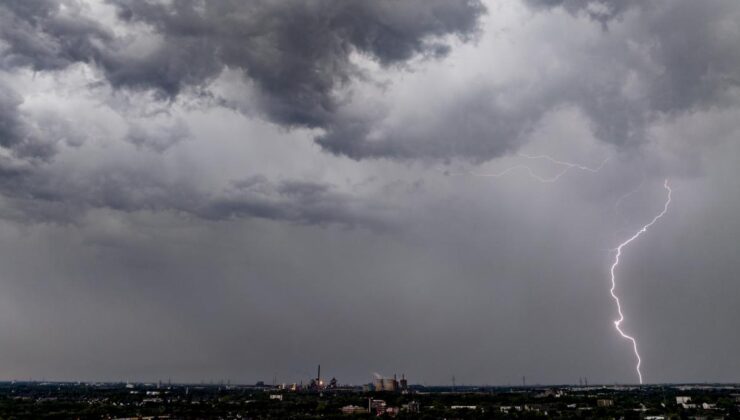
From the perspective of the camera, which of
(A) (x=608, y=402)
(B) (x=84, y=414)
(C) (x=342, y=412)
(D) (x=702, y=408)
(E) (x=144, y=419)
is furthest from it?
(A) (x=608, y=402)

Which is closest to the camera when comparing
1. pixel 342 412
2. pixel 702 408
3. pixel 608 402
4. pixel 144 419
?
pixel 144 419

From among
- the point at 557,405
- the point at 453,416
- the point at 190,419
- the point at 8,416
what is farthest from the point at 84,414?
the point at 557,405

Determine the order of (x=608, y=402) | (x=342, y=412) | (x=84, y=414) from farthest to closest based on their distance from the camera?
(x=608, y=402)
(x=342, y=412)
(x=84, y=414)

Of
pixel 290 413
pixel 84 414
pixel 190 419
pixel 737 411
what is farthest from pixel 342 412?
pixel 737 411

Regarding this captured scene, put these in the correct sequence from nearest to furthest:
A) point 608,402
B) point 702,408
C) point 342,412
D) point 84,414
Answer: point 84,414
point 342,412
point 702,408
point 608,402

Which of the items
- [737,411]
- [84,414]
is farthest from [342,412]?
[737,411]

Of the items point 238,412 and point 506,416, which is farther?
point 238,412

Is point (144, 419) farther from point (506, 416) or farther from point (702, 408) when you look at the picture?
point (702, 408)

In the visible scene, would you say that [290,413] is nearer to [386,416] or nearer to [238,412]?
[238,412]
